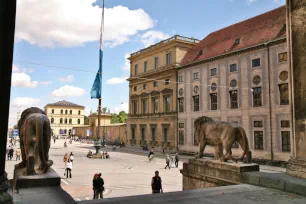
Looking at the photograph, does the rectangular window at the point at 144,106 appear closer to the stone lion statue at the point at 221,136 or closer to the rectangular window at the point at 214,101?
the rectangular window at the point at 214,101

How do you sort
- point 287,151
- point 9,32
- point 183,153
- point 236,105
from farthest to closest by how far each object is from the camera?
1. point 183,153
2. point 236,105
3. point 287,151
4. point 9,32

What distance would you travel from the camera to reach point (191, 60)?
41562 millimetres

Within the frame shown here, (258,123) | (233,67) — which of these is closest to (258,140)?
(258,123)

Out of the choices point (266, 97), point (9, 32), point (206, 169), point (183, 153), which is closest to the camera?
point (9, 32)

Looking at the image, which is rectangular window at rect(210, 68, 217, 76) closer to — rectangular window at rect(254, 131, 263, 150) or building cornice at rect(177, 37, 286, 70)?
building cornice at rect(177, 37, 286, 70)

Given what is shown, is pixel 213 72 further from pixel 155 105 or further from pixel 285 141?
pixel 155 105

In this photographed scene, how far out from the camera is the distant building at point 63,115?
382 feet

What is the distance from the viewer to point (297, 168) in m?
7.95

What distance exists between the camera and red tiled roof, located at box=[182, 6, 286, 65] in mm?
30891

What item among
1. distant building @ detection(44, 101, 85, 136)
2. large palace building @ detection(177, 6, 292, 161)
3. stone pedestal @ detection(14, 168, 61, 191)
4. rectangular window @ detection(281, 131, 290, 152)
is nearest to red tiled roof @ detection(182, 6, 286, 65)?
large palace building @ detection(177, 6, 292, 161)

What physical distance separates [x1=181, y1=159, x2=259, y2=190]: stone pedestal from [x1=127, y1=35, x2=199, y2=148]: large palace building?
100 ft

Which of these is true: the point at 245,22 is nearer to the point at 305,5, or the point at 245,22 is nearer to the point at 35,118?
the point at 305,5

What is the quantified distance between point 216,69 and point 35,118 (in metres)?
31.6

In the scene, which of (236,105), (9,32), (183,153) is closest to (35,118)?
(9,32)
